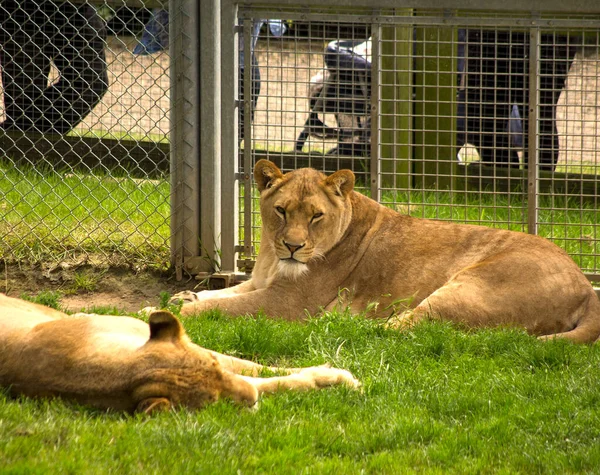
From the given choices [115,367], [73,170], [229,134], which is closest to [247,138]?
[229,134]

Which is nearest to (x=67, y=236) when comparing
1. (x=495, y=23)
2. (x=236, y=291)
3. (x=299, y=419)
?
(x=236, y=291)

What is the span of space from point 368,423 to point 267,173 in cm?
255

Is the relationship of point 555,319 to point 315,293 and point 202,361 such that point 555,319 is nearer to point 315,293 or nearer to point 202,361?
point 315,293

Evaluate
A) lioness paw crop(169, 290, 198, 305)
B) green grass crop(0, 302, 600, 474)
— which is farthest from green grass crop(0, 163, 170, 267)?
green grass crop(0, 302, 600, 474)

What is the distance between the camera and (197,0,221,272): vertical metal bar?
657 cm

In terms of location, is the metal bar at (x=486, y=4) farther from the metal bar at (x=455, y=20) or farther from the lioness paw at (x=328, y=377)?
the lioness paw at (x=328, y=377)

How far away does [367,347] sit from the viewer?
472cm

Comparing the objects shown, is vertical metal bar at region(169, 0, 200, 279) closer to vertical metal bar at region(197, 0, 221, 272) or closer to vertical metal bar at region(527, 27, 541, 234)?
vertical metal bar at region(197, 0, 221, 272)

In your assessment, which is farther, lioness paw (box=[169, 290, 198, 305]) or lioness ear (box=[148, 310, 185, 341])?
lioness paw (box=[169, 290, 198, 305])

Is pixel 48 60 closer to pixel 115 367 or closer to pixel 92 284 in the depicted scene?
pixel 92 284

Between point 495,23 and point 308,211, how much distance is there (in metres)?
1.86

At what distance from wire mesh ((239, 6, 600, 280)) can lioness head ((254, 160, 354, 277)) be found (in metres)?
0.68

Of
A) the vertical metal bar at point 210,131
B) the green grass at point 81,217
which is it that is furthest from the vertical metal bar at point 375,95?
the green grass at point 81,217

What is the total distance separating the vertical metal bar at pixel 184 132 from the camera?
659 centimetres
